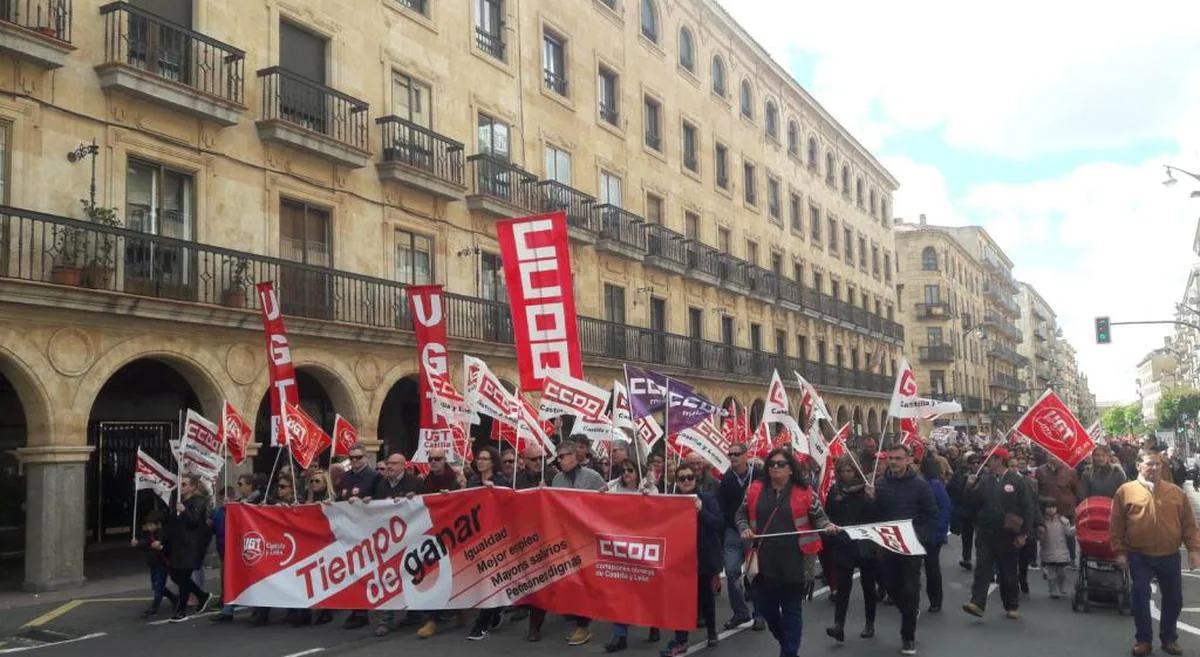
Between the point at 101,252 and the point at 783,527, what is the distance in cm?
1105

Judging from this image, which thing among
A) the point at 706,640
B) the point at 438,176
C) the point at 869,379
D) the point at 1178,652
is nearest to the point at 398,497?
the point at 706,640

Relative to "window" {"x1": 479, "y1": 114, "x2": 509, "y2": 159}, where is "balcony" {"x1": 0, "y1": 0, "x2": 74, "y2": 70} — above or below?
below

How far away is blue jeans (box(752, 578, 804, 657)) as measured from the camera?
795 centimetres

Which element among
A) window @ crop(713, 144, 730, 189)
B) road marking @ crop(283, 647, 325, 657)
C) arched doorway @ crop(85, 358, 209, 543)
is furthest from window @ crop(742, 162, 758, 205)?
road marking @ crop(283, 647, 325, 657)

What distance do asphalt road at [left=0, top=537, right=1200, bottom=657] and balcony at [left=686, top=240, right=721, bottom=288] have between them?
21.5 metres

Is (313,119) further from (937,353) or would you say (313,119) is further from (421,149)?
(937,353)

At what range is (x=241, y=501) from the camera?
11570mm

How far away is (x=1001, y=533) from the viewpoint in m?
10.5

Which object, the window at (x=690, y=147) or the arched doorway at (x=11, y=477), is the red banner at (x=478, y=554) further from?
the window at (x=690, y=147)

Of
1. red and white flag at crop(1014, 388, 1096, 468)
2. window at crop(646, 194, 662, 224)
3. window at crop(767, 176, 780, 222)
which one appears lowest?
red and white flag at crop(1014, 388, 1096, 468)

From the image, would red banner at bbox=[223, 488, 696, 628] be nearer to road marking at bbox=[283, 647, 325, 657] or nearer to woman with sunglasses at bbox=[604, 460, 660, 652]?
woman with sunglasses at bbox=[604, 460, 660, 652]

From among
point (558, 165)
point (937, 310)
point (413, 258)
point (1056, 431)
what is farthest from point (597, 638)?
point (937, 310)

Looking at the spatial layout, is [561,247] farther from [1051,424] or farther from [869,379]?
[869,379]

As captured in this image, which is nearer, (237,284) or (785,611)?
(785,611)
